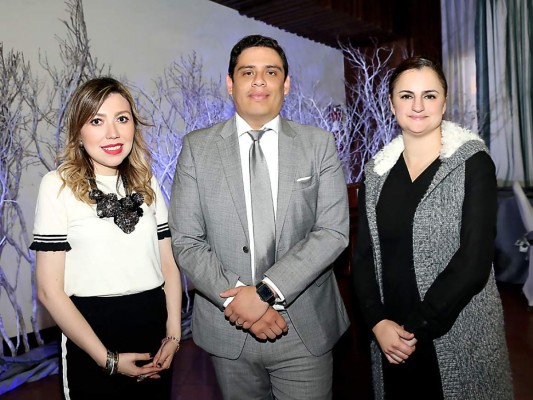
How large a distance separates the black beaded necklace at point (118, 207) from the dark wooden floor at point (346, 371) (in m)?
1.10

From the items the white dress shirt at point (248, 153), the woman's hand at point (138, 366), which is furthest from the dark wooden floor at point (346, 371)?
the woman's hand at point (138, 366)

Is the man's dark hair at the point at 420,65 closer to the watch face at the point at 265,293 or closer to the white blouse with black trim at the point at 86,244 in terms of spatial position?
the watch face at the point at 265,293

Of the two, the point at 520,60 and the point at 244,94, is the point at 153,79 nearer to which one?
the point at 244,94

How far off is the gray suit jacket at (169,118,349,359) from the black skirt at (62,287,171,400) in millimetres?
200

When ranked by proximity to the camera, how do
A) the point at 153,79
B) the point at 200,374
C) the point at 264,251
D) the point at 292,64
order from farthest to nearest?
the point at 292,64, the point at 153,79, the point at 200,374, the point at 264,251

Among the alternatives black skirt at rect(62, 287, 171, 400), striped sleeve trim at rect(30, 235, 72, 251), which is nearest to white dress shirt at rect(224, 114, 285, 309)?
black skirt at rect(62, 287, 171, 400)

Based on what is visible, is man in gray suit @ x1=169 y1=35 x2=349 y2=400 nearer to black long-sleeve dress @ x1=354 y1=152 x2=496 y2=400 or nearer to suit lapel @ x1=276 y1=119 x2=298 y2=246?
suit lapel @ x1=276 y1=119 x2=298 y2=246

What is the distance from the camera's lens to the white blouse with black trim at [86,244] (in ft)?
4.37

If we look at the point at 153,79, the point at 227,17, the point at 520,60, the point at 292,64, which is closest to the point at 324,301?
the point at 153,79

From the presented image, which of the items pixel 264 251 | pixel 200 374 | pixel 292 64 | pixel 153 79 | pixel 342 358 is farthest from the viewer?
pixel 292 64

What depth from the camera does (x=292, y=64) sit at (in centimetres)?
659

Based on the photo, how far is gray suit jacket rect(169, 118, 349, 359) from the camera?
4.88 ft

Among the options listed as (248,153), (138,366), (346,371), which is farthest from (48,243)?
(346,371)

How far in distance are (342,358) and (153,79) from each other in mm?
3647
